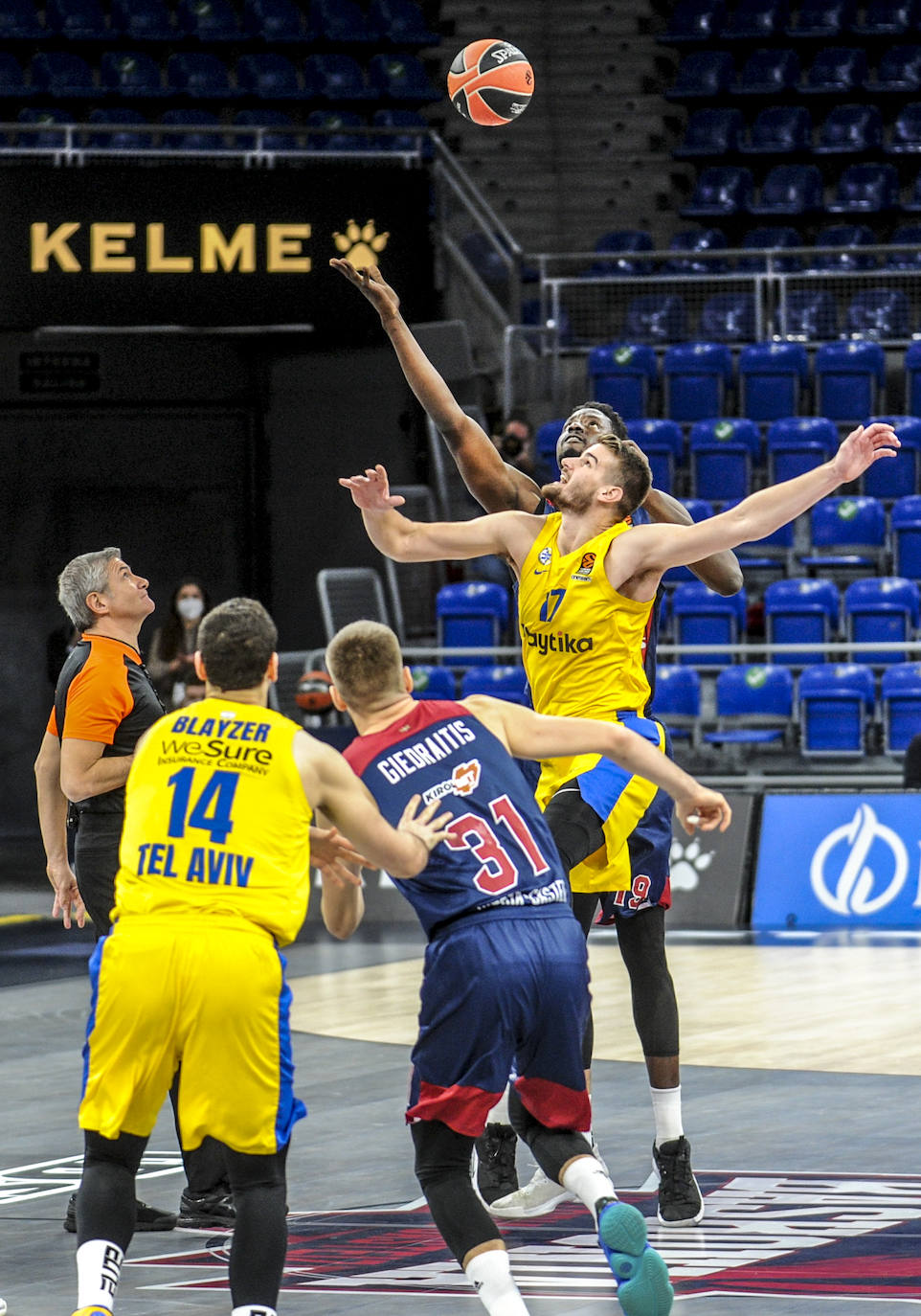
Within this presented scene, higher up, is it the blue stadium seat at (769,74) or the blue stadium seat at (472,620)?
the blue stadium seat at (769,74)

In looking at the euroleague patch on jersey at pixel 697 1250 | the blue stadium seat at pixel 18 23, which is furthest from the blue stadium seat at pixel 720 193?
the euroleague patch on jersey at pixel 697 1250

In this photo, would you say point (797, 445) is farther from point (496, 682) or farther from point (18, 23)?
point (18, 23)

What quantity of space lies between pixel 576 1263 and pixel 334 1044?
3849 mm

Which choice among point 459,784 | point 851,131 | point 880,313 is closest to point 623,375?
point 880,313

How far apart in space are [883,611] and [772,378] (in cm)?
339

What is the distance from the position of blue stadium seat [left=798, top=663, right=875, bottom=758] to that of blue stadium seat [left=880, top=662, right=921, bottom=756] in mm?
175

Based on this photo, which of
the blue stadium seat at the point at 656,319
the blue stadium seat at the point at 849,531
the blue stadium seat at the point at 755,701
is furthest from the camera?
the blue stadium seat at the point at 656,319

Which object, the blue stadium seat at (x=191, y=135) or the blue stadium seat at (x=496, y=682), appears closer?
the blue stadium seat at (x=496, y=682)

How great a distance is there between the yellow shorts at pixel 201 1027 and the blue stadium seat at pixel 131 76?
17481 millimetres

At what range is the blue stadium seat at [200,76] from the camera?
68.4ft

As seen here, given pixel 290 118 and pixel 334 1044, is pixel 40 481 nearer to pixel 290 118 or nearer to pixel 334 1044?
pixel 290 118

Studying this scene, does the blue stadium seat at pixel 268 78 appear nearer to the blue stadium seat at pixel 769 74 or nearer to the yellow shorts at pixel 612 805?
the blue stadium seat at pixel 769 74

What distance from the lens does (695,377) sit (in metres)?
18.0

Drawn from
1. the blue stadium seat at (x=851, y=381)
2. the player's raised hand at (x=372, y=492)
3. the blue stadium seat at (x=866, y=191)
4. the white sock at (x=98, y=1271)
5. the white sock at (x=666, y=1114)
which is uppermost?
the blue stadium seat at (x=866, y=191)
